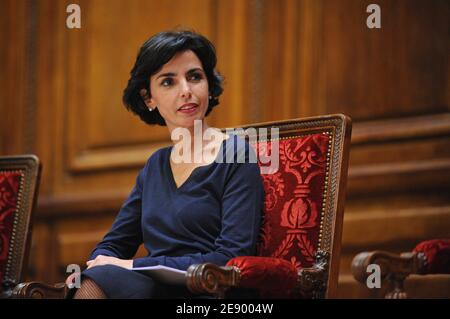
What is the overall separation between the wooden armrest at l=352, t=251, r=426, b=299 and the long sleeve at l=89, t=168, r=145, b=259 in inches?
27.3

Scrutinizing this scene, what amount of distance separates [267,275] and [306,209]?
0.32 meters

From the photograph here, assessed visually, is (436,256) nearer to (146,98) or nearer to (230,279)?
(230,279)

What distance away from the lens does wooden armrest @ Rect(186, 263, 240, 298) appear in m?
1.96

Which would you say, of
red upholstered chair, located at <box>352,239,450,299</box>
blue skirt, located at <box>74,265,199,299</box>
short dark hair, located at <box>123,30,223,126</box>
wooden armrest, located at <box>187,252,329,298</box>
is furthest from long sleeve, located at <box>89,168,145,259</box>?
red upholstered chair, located at <box>352,239,450,299</box>

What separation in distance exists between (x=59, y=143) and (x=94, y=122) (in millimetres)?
220

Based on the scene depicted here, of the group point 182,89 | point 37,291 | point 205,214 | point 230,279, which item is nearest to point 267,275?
point 230,279

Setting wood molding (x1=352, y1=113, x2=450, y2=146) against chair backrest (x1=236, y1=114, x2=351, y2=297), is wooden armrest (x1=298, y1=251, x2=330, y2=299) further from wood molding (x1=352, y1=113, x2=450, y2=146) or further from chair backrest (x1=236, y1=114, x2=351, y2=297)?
wood molding (x1=352, y1=113, x2=450, y2=146)

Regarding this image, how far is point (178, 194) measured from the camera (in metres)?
2.35

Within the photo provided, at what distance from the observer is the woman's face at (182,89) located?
239 cm

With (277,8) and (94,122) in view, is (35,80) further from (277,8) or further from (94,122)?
(277,8)
